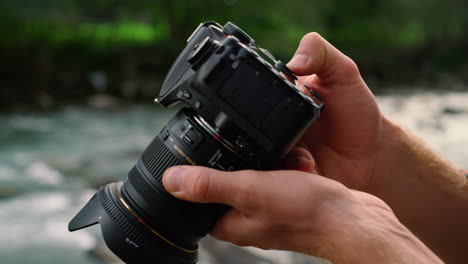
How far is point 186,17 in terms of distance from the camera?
37.9 ft

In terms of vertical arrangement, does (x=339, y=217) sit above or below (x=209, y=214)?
above

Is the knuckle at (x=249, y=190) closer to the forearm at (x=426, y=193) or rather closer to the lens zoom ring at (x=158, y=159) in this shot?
the lens zoom ring at (x=158, y=159)

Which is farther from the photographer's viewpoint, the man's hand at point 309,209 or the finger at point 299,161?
the finger at point 299,161

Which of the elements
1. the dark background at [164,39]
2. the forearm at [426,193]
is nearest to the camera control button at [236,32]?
the forearm at [426,193]

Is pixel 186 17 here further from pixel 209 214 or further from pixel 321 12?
pixel 209 214

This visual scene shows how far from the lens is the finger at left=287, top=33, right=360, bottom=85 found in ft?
4.29

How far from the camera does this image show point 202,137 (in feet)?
3.65

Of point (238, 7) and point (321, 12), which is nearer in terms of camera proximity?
point (238, 7)

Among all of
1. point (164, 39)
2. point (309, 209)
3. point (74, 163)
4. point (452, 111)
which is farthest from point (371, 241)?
point (164, 39)

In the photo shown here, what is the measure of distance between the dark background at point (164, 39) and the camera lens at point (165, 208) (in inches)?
264

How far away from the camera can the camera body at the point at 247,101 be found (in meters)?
1.06

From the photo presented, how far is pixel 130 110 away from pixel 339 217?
7.04 m

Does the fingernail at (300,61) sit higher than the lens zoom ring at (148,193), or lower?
higher

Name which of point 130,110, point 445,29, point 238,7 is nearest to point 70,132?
point 130,110
